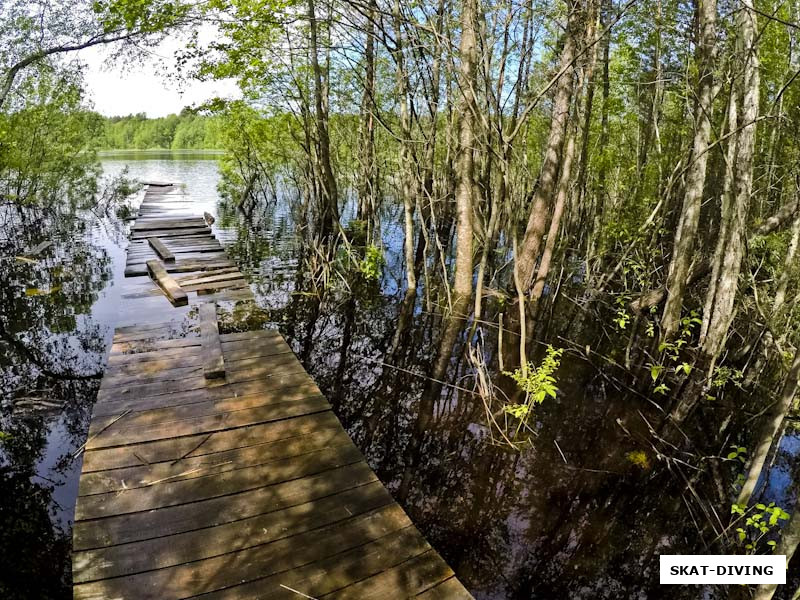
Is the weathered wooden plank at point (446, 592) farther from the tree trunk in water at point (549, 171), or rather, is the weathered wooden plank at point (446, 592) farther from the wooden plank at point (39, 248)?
the wooden plank at point (39, 248)

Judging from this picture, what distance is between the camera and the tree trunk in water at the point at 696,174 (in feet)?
19.7

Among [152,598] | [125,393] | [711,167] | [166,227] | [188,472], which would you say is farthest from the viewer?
[166,227]

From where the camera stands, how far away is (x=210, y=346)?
5914 millimetres

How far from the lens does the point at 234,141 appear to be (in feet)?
69.4

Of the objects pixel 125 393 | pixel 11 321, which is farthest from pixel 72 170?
pixel 125 393

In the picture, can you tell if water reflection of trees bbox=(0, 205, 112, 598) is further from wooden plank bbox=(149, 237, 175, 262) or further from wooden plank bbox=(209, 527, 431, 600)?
wooden plank bbox=(209, 527, 431, 600)

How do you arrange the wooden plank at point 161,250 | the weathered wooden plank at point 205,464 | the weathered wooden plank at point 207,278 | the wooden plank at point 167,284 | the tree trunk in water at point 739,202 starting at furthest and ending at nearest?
the wooden plank at point 161,250 → the weathered wooden plank at point 207,278 → the wooden plank at point 167,284 → the tree trunk in water at point 739,202 → the weathered wooden plank at point 205,464

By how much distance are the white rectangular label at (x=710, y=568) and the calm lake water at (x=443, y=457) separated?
0.10m

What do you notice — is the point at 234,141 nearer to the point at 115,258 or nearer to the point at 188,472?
the point at 115,258

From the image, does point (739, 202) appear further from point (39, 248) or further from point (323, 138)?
point (39, 248)

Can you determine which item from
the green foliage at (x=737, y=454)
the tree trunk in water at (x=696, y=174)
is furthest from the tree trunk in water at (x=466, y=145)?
the green foliage at (x=737, y=454)

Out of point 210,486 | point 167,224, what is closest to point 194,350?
point 210,486

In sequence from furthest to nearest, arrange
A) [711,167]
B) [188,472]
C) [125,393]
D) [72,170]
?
1. [72,170]
2. [711,167]
3. [125,393]
4. [188,472]

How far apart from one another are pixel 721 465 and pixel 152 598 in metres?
5.40
